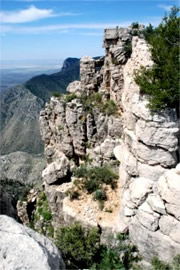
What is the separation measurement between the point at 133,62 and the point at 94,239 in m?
9.92

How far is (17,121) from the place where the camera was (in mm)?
112688

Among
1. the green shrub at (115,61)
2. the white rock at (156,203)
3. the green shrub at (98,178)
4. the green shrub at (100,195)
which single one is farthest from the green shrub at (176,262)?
the green shrub at (115,61)

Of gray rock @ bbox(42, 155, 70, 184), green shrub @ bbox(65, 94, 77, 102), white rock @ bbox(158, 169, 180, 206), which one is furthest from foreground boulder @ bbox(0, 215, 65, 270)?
green shrub @ bbox(65, 94, 77, 102)

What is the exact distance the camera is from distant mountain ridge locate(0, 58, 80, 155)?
9794 cm

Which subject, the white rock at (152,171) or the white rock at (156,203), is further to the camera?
the white rock at (152,171)

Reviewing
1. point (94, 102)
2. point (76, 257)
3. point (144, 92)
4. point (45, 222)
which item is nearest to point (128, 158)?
point (144, 92)

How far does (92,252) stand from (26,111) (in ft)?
356

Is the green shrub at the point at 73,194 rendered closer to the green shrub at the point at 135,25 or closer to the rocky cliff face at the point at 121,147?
the rocky cliff face at the point at 121,147

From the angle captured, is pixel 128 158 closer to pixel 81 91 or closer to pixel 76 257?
pixel 76 257

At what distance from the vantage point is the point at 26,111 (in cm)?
11750

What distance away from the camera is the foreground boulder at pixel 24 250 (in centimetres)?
703

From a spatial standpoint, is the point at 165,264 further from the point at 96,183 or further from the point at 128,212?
the point at 96,183

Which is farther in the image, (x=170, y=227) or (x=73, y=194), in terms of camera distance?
(x=73, y=194)

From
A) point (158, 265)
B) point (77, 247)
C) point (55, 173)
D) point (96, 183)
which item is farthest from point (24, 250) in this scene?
point (55, 173)
